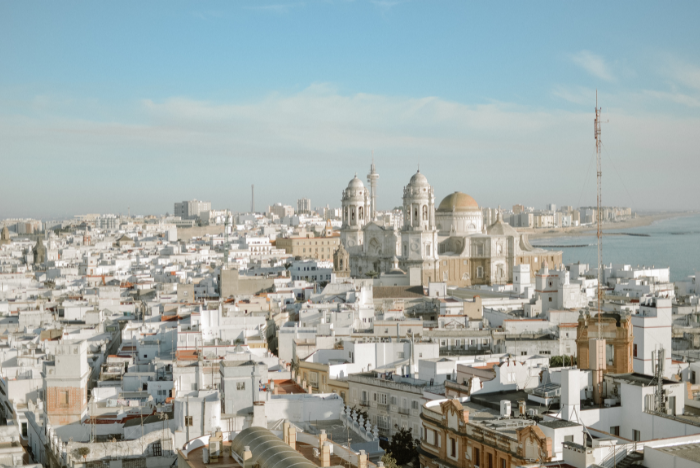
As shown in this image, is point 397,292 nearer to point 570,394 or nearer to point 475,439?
point 570,394

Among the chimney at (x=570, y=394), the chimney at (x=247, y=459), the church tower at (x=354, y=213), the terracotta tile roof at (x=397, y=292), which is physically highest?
the church tower at (x=354, y=213)

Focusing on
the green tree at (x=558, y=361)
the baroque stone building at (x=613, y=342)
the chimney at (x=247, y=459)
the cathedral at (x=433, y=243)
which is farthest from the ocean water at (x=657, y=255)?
the chimney at (x=247, y=459)

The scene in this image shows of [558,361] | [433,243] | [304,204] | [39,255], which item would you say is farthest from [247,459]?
[304,204]

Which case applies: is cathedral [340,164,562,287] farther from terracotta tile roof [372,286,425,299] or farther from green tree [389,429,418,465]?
green tree [389,429,418,465]

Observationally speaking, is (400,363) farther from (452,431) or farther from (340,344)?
(452,431)

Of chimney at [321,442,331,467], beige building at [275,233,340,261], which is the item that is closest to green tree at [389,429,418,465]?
chimney at [321,442,331,467]

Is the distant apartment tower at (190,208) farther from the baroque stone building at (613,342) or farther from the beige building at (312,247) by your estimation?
the baroque stone building at (613,342)
